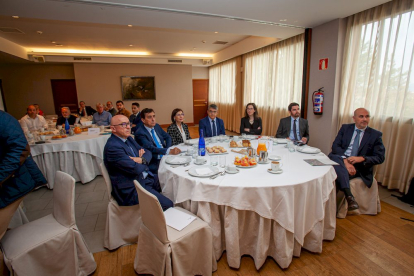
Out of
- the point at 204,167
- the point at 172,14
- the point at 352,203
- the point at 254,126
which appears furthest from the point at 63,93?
the point at 352,203

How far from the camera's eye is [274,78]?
5.90 meters

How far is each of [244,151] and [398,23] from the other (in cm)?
300

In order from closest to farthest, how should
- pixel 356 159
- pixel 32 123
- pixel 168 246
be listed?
pixel 168 246
pixel 356 159
pixel 32 123

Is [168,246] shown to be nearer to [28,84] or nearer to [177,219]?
[177,219]

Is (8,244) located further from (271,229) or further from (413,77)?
(413,77)

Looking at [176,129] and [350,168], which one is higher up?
[176,129]

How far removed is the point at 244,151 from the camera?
8.77ft

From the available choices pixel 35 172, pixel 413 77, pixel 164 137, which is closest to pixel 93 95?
pixel 164 137

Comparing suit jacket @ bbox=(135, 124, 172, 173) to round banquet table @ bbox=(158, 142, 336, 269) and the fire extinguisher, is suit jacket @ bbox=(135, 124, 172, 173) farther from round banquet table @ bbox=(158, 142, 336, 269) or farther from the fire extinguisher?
the fire extinguisher

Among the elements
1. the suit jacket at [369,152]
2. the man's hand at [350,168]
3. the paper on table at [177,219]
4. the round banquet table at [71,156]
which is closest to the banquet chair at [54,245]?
the paper on table at [177,219]

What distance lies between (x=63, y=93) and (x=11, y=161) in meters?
9.12

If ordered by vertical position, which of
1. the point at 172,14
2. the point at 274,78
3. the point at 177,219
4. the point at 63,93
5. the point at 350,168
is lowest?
the point at 177,219

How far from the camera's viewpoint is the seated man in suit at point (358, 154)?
2576 millimetres

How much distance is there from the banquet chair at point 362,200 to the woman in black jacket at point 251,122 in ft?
6.23
